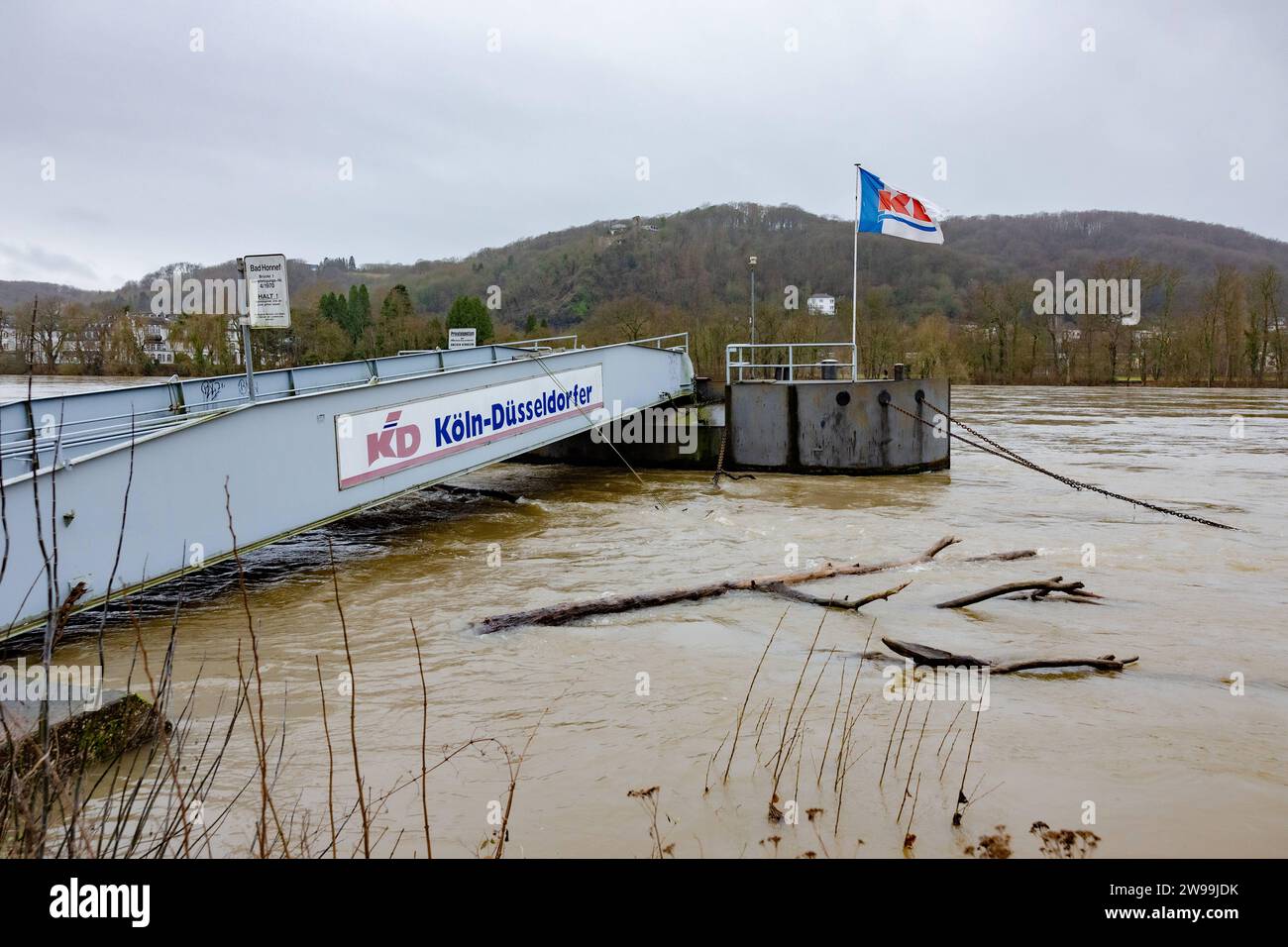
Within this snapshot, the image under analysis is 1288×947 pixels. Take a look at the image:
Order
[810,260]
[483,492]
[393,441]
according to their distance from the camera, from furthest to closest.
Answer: [810,260] < [483,492] < [393,441]

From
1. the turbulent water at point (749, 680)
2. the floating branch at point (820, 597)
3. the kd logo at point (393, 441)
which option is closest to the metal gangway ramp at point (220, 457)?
the kd logo at point (393, 441)

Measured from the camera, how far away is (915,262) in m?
97.8

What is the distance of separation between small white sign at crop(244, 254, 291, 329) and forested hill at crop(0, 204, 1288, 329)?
66525 millimetres

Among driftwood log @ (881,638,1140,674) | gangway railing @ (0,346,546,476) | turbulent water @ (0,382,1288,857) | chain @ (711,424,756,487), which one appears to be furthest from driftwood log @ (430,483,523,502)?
driftwood log @ (881,638,1140,674)

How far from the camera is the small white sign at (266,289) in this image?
29.1ft

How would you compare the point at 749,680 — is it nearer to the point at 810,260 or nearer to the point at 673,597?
the point at 673,597

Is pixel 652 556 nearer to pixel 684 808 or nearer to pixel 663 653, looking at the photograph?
pixel 663 653

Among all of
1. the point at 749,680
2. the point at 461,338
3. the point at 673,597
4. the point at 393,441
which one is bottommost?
the point at 749,680

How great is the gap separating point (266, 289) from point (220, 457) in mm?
1725

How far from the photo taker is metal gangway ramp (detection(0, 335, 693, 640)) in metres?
7.69

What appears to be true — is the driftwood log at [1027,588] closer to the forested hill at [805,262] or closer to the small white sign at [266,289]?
the small white sign at [266,289]

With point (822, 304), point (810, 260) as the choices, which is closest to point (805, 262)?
point (810, 260)

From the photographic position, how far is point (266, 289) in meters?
8.89

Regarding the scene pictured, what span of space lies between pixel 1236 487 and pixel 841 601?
43.8 feet
